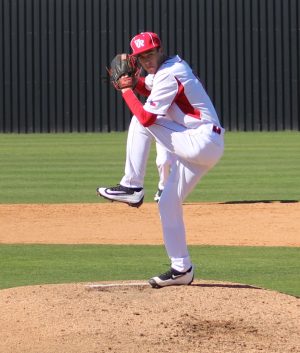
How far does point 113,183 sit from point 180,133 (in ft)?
33.4

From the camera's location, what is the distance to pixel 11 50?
31.0 metres

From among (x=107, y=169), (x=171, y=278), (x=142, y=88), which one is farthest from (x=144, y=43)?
(x=107, y=169)

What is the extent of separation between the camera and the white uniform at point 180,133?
7531mm

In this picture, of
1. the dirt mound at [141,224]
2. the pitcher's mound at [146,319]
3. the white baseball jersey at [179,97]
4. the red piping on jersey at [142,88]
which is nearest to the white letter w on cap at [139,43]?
the white baseball jersey at [179,97]

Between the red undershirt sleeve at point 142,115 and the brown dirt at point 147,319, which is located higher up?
the red undershirt sleeve at point 142,115

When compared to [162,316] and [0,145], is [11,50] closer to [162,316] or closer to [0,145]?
[0,145]

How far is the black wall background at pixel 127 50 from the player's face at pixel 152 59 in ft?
75.3

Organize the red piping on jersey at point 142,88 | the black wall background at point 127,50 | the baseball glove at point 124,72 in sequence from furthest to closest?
the black wall background at point 127,50, the red piping on jersey at point 142,88, the baseball glove at point 124,72

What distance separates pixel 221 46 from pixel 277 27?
1.52 m

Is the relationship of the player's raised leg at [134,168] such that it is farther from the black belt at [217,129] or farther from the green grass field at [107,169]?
the green grass field at [107,169]

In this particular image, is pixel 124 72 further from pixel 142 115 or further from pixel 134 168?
pixel 134 168

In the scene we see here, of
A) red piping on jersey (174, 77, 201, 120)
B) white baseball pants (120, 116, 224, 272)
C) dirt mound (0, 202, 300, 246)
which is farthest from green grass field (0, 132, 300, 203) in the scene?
red piping on jersey (174, 77, 201, 120)

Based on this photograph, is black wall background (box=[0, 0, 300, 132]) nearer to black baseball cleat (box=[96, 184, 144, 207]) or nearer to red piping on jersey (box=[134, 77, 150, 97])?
black baseball cleat (box=[96, 184, 144, 207])

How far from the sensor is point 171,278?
25.5ft
